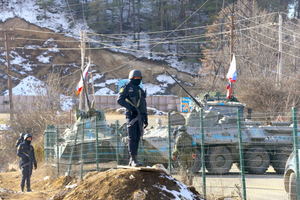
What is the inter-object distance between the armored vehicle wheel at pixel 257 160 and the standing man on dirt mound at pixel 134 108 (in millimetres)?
8712

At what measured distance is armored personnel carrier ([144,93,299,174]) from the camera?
15703 millimetres

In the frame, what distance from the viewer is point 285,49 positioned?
41.8 m

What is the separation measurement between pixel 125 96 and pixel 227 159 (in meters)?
8.68

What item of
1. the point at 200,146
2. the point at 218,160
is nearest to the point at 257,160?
the point at 218,160

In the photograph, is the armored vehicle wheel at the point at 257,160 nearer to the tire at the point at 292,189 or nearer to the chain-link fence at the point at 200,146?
the chain-link fence at the point at 200,146

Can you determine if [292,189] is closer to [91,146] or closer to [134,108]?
[134,108]

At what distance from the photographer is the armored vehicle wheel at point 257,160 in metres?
15.9

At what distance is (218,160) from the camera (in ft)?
52.0

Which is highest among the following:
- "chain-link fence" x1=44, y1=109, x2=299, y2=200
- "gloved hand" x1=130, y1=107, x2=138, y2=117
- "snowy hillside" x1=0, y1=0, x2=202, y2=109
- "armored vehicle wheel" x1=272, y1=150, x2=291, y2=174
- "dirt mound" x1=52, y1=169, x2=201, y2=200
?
"snowy hillside" x1=0, y1=0, x2=202, y2=109

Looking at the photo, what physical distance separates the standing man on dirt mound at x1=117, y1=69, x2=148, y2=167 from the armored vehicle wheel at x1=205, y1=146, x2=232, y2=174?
308 inches

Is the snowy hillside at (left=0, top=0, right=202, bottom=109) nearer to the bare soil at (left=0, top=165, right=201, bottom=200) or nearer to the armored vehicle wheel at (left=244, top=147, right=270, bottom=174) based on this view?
the armored vehicle wheel at (left=244, top=147, right=270, bottom=174)

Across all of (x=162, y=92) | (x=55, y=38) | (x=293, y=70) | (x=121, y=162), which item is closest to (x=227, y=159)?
(x=121, y=162)

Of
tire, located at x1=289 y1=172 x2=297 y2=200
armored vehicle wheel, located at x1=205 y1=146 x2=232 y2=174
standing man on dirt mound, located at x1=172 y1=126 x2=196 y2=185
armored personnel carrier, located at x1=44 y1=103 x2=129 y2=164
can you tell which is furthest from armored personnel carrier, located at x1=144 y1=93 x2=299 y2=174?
tire, located at x1=289 y1=172 x2=297 y2=200

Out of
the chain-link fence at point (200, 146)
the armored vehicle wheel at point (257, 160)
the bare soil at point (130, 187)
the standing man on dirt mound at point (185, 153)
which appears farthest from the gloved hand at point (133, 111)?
the armored vehicle wheel at point (257, 160)
